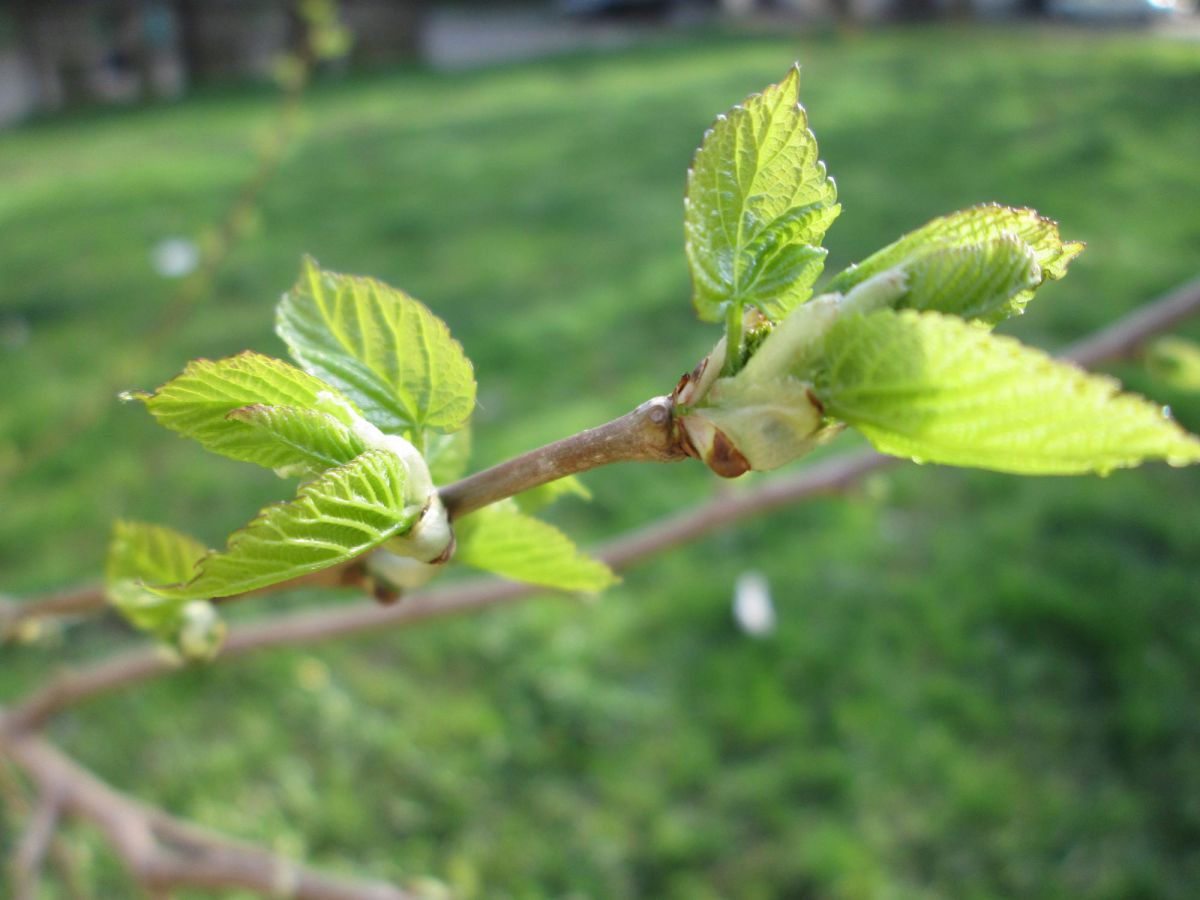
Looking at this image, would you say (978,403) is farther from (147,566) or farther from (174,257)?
(174,257)

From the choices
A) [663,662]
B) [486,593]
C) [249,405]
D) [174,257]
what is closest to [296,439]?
[249,405]

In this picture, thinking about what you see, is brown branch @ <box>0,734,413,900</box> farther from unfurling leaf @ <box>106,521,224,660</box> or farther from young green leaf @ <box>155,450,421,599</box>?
young green leaf @ <box>155,450,421,599</box>

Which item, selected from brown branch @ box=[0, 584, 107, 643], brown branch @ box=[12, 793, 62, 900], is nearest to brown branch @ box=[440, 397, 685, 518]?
brown branch @ box=[0, 584, 107, 643]

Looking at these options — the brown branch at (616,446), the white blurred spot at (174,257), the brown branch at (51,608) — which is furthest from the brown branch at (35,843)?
the white blurred spot at (174,257)

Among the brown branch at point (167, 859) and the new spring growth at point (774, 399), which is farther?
the brown branch at point (167, 859)

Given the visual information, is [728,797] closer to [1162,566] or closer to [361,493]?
[1162,566]

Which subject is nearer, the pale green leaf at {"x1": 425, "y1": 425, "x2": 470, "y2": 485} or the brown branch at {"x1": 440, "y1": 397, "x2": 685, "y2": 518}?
the brown branch at {"x1": 440, "y1": 397, "x2": 685, "y2": 518}

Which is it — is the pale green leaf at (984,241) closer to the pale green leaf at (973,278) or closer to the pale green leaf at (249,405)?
the pale green leaf at (973,278)

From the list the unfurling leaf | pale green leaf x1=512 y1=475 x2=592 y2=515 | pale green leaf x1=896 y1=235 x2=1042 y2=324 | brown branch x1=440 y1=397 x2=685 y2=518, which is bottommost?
the unfurling leaf
